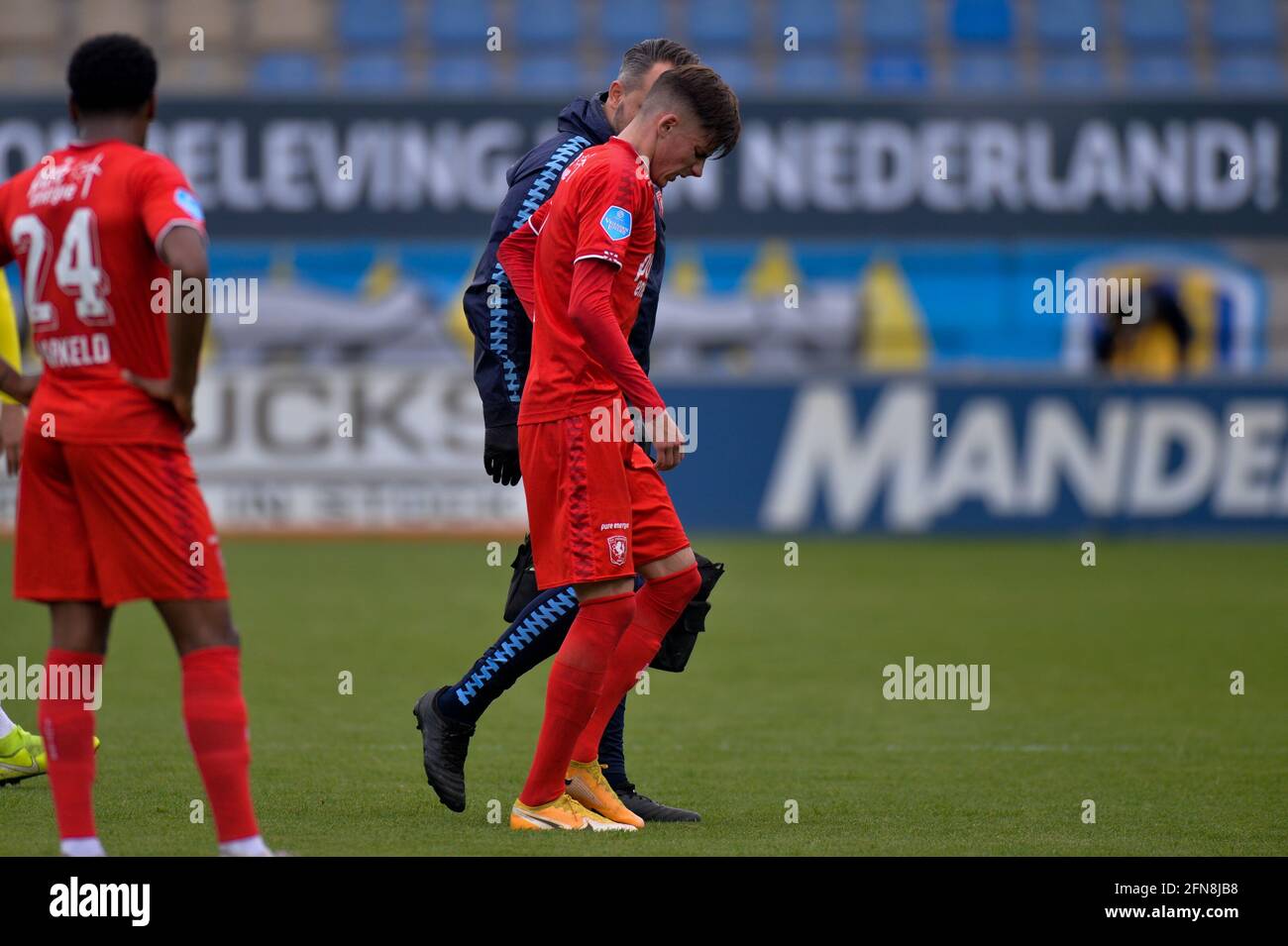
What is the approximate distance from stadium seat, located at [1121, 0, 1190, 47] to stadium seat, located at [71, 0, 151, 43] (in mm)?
13072

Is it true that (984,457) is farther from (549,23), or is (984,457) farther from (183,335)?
(183,335)

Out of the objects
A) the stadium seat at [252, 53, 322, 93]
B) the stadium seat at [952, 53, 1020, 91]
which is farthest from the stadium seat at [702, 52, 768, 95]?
the stadium seat at [252, 53, 322, 93]

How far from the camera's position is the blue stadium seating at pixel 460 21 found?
24.9 m

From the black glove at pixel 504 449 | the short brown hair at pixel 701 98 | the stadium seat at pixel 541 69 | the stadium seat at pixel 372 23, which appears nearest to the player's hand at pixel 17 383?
the black glove at pixel 504 449

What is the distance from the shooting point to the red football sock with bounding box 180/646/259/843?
4383 millimetres

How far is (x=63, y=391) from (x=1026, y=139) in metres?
18.2

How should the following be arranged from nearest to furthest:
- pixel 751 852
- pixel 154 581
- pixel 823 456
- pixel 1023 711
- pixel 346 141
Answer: pixel 154 581
pixel 751 852
pixel 1023 711
pixel 823 456
pixel 346 141

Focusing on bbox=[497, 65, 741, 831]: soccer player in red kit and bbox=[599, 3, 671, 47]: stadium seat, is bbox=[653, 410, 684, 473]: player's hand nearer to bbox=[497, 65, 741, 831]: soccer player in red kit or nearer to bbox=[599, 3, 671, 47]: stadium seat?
bbox=[497, 65, 741, 831]: soccer player in red kit

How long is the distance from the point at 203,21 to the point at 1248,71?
45.7 feet

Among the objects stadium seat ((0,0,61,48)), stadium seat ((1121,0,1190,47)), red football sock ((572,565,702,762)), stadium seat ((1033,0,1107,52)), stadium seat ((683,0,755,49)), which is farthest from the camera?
stadium seat ((1121,0,1190,47))

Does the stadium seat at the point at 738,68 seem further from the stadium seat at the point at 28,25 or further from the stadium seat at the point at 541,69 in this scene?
the stadium seat at the point at 28,25

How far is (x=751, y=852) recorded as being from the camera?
509 cm

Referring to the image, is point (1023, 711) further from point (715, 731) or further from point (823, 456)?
point (823, 456)
